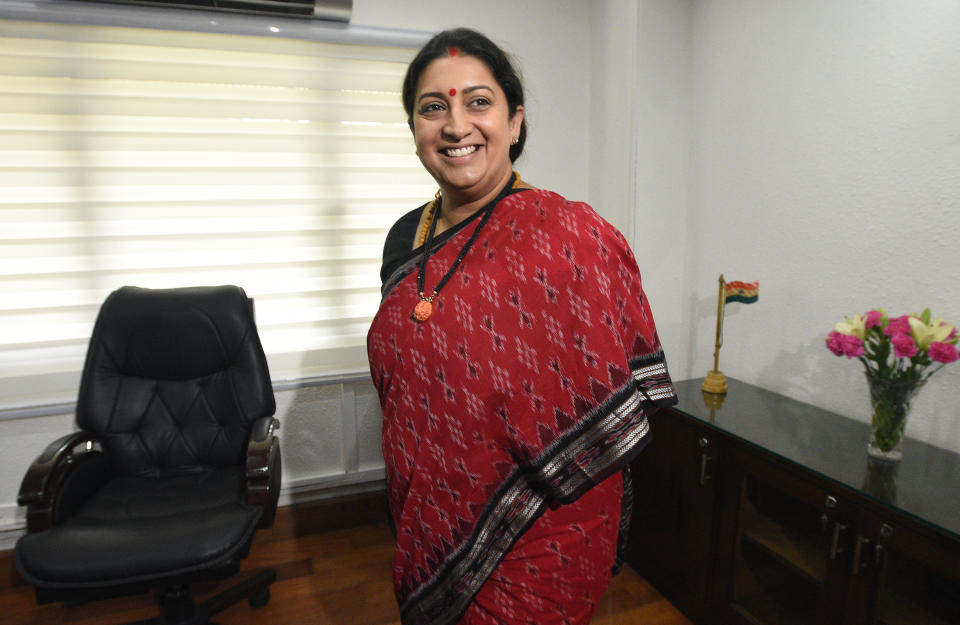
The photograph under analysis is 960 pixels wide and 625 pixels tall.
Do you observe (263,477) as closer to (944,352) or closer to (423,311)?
(423,311)

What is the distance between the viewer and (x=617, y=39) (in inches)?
88.6

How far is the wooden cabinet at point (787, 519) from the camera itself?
116 cm

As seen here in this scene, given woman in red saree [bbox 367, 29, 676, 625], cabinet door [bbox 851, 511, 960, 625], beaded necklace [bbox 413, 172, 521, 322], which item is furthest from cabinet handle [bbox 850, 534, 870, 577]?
beaded necklace [bbox 413, 172, 521, 322]

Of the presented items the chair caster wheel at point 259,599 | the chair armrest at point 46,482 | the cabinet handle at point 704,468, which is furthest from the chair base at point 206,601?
the cabinet handle at point 704,468

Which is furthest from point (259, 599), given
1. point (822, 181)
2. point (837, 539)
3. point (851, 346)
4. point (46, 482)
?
point (822, 181)

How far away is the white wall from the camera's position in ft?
4.54

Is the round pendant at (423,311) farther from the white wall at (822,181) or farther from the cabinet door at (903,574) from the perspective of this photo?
the white wall at (822,181)

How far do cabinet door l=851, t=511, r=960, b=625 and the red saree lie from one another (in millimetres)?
674

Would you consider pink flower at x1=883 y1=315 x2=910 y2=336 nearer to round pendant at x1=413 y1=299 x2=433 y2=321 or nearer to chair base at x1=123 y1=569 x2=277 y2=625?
round pendant at x1=413 y1=299 x2=433 y2=321

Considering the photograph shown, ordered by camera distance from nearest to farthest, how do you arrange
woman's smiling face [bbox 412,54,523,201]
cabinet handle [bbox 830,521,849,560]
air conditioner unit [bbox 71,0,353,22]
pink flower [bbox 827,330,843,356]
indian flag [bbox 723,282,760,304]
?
1. woman's smiling face [bbox 412,54,523,201]
2. cabinet handle [bbox 830,521,849,560]
3. pink flower [bbox 827,330,843,356]
4. indian flag [bbox 723,282,760,304]
5. air conditioner unit [bbox 71,0,353,22]

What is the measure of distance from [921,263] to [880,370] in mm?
346

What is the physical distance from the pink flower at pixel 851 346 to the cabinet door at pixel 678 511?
1.54 feet

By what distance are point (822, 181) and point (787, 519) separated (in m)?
1.03

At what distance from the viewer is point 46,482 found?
4.84 ft
